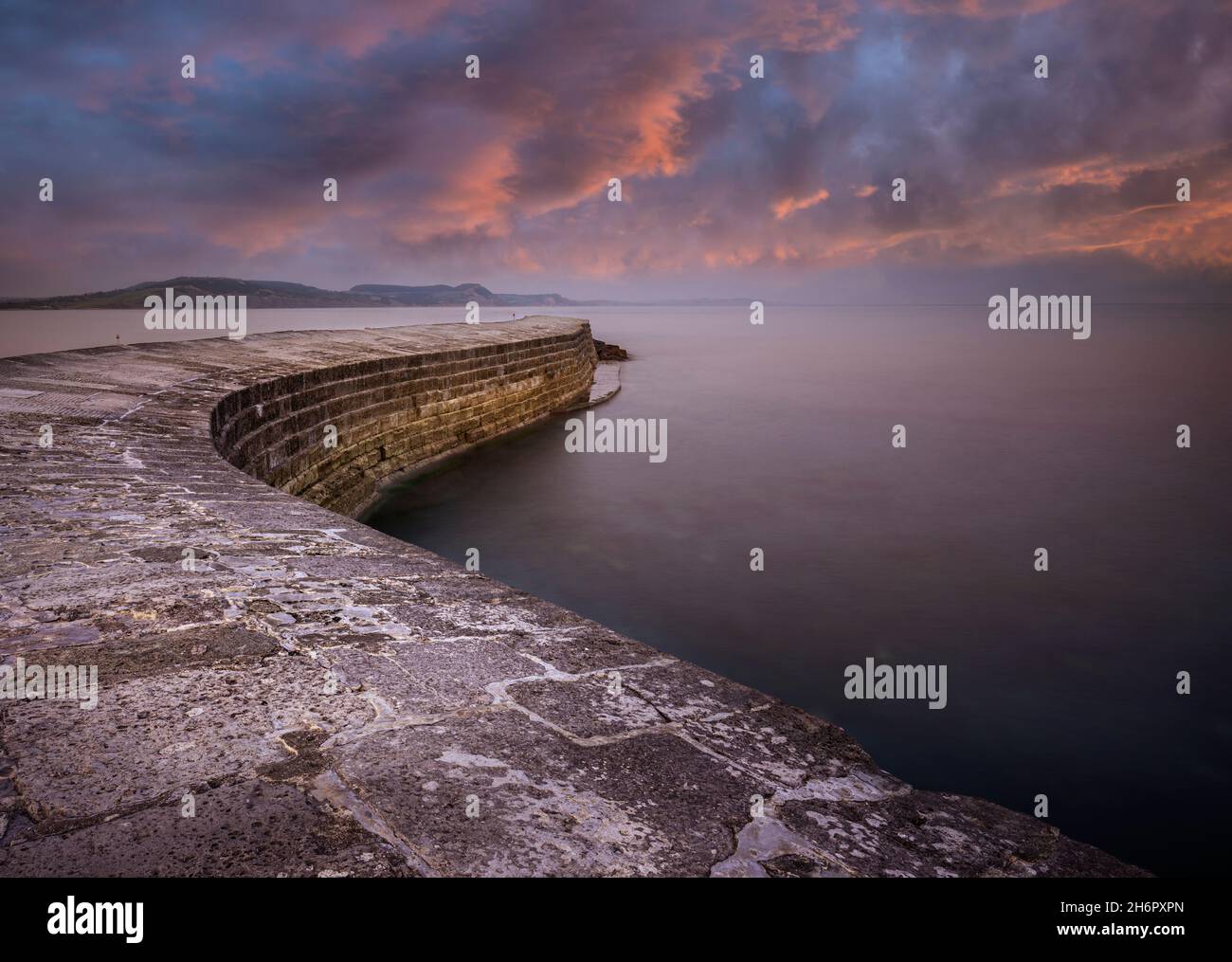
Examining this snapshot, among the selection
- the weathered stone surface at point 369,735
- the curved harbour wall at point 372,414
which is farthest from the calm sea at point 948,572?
the weathered stone surface at point 369,735

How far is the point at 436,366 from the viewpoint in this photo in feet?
35.1

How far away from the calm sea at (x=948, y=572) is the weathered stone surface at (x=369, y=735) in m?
3.01

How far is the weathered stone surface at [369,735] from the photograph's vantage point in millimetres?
1273

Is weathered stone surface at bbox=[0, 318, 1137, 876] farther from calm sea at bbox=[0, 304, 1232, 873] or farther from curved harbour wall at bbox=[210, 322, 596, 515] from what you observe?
calm sea at bbox=[0, 304, 1232, 873]

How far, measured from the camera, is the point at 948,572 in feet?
24.3

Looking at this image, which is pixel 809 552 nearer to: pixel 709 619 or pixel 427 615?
pixel 709 619

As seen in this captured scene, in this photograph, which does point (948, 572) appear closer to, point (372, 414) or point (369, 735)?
point (372, 414)

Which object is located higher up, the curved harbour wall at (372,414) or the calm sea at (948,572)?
the curved harbour wall at (372,414)

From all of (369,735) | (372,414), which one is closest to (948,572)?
(372,414)

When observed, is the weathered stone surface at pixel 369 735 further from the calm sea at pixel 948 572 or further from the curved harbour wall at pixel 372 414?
the calm sea at pixel 948 572

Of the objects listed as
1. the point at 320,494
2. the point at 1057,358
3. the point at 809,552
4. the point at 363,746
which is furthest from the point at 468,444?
the point at 1057,358
